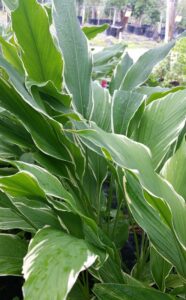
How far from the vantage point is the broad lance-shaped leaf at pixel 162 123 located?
62 cm

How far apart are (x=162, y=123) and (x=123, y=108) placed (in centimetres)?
9

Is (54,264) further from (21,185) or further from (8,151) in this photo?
(8,151)

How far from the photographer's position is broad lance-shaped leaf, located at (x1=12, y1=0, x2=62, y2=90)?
645 mm

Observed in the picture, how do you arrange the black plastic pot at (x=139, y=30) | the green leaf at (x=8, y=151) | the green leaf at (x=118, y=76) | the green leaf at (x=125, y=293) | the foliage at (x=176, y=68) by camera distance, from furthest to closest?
the black plastic pot at (x=139, y=30)
the foliage at (x=176, y=68)
the green leaf at (x=118, y=76)
the green leaf at (x=8, y=151)
the green leaf at (x=125, y=293)

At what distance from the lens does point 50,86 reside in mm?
624

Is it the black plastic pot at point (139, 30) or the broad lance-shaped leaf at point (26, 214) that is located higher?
the broad lance-shaped leaf at point (26, 214)

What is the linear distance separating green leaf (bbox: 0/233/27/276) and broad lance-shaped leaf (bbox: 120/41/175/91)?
40 cm

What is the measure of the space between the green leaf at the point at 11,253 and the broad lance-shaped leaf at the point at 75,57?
0.93 feet

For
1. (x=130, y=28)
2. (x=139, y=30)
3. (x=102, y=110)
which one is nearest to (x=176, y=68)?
(x=102, y=110)

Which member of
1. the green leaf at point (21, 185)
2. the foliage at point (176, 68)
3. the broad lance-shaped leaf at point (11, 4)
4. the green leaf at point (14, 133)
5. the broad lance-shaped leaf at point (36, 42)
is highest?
the broad lance-shaped leaf at point (11, 4)

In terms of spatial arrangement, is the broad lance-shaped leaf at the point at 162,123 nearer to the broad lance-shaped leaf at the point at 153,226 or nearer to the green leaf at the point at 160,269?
the broad lance-shaped leaf at the point at 153,226

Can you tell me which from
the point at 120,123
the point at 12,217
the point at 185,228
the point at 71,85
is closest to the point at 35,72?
the point at 71,85

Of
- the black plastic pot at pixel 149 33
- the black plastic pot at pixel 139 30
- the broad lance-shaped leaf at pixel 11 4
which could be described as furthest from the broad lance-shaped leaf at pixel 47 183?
the black plastic pot at pixel 139 30

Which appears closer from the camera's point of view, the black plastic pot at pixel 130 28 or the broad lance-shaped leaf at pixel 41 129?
the broad lance-shaped leaf at pixel 41 129
